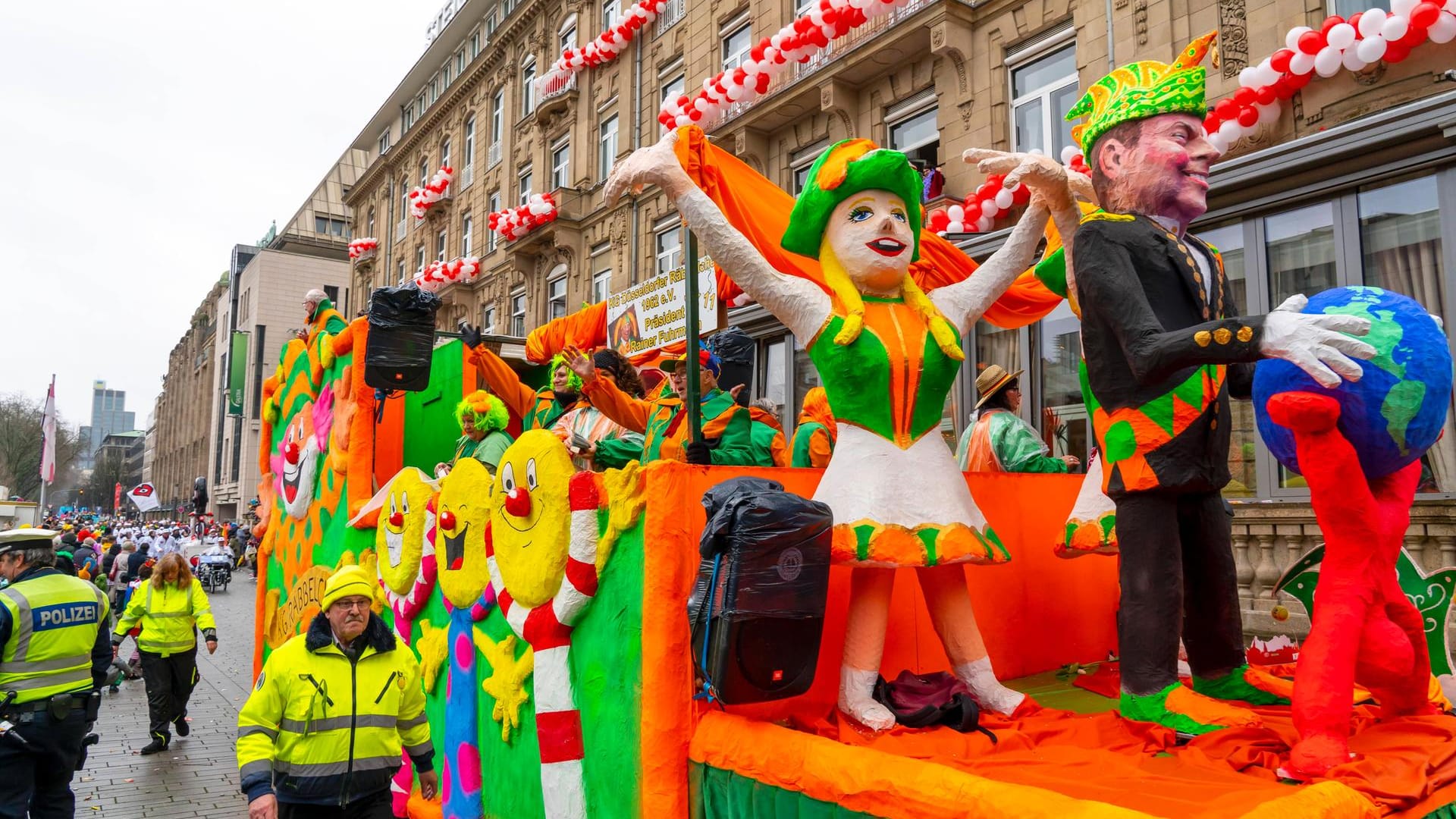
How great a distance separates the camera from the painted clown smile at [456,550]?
4594 millimetres

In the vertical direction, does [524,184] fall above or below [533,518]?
above

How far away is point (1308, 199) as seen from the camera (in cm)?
803

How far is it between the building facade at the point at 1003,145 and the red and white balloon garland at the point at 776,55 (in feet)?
1.18

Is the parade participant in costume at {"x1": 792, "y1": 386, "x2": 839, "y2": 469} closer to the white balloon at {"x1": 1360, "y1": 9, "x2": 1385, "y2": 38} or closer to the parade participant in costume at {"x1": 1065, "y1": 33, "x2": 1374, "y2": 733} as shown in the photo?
the parade participant in costume at {"x1": 1065, "y1": 33, "x2": 1374, "y2": 733}

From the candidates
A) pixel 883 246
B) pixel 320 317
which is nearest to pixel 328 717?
pixel 883 246

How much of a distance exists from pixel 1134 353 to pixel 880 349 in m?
0.83

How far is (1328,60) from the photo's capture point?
7801 mm

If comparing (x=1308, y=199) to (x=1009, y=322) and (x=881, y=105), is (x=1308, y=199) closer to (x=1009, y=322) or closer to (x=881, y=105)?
(x=1009, y=322)

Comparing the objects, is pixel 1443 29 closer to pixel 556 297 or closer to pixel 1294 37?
pixel 1294 37

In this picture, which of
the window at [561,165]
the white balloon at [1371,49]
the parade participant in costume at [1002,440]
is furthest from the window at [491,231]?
the parade participant in costume at [1002,440]

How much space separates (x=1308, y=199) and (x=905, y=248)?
6.34 metres

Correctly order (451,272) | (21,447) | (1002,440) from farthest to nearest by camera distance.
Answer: (21,447)
(451,272)
(1002,440)

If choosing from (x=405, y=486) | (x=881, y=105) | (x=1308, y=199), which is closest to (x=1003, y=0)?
(x=881, y=105)

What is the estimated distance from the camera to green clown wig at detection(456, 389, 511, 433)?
7.02 m
